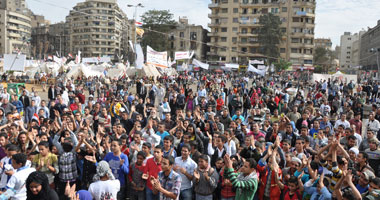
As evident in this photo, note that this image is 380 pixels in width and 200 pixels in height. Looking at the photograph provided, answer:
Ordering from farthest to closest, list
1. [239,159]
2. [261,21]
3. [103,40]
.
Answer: [103,40]
[261,21]
[239,159]

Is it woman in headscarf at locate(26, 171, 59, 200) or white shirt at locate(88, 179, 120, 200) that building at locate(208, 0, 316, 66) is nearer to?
white shirt at locate(88, 179, 120, 200)

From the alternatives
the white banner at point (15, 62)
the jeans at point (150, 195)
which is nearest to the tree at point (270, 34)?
the white banner at point (15, 62)

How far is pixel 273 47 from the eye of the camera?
6231 cm

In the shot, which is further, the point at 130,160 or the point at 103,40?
the point at 103,40

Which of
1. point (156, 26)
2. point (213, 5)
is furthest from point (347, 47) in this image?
point (156, 26)

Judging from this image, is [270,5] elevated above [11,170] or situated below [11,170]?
above

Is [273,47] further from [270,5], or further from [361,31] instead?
[361,31]

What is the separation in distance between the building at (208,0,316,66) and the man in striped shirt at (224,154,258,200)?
58.8 m

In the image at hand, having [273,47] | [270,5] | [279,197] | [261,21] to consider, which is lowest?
[279,197]

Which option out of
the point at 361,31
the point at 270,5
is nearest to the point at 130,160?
the point at 270,5

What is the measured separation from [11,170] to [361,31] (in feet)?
447

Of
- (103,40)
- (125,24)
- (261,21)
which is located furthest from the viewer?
(125,24)

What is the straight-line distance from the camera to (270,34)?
61.2 meters

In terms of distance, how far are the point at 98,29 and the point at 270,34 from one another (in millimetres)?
61401
